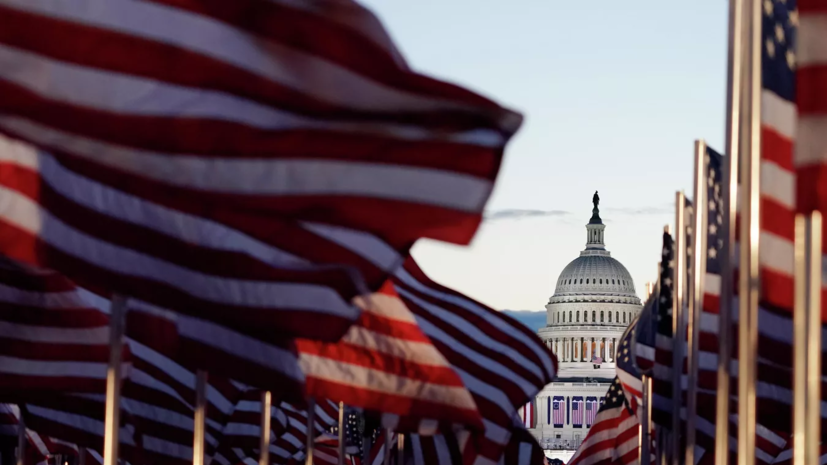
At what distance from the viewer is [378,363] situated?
1927cm

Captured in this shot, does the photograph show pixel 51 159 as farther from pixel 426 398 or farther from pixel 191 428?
pixel 191 428

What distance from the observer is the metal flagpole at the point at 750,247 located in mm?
15773

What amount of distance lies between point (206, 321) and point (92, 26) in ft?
14.3

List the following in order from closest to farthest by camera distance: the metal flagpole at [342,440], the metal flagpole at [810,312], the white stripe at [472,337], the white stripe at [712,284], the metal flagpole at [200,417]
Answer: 1. the metal flagpole at [810,312]
2. the metal flagpole at [200,417]
3. the white stripe at [472,337]
4. the white stripe at [712,284]
5. the metal flagpole at [342,440]

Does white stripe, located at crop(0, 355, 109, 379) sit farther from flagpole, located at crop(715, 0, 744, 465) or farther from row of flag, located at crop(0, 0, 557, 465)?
flagpole, located at crop(715, 0, 744, 465)

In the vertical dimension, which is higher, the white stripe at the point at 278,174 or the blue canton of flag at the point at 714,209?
the blue canton of flag at the point at 714,209

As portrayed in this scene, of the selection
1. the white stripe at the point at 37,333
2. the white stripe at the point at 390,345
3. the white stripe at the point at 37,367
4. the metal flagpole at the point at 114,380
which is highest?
the white stripe at the point at 390,345

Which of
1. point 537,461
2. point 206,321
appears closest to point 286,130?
point 206,321

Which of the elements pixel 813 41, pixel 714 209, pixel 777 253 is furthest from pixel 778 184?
pixel 714 209

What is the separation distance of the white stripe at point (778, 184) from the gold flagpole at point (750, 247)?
92 cm

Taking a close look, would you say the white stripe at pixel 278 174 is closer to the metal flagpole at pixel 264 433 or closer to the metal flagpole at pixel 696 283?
the metal flagpole at pixel 696 283

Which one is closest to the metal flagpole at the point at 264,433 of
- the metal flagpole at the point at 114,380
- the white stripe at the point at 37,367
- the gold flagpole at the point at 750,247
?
the white stripe at the point at 37,367

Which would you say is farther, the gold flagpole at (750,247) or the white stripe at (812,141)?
the gold flagpole at (750,247)

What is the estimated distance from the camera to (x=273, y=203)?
497 inches
